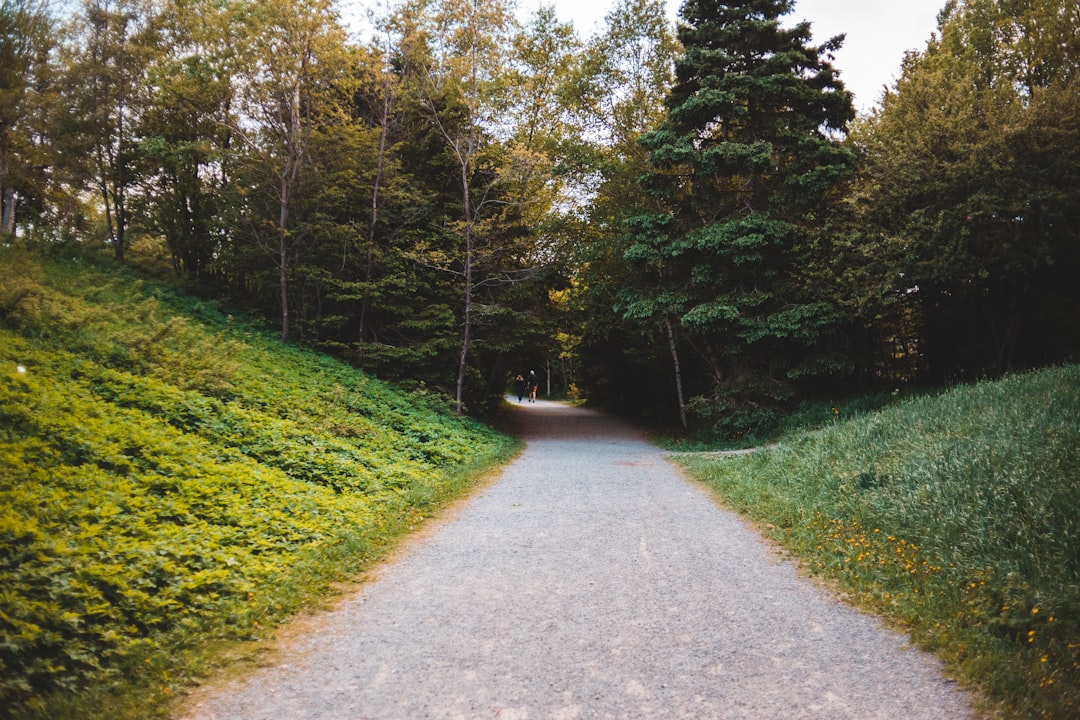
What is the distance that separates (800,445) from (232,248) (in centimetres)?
1753

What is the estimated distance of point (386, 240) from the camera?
59.4 feet

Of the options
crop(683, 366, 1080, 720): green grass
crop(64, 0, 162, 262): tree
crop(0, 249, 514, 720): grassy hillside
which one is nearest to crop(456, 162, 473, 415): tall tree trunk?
crop(0, 249, 514, 720): grassy hillside

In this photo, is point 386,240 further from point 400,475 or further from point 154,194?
point 400,475

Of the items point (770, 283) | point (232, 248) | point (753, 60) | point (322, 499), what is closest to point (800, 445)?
point (770, 283)

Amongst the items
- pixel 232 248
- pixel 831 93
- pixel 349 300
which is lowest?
pixel 349 300

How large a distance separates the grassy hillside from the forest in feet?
19.8

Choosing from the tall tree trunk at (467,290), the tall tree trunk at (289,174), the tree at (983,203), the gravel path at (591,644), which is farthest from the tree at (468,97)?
the gravel path at (591,644)

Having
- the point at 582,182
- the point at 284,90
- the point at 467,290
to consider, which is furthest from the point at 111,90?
the point at 582,182

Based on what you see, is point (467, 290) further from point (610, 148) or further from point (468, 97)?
point (610, 148)

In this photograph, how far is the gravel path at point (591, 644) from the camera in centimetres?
309

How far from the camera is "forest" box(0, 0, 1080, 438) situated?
13703 mm

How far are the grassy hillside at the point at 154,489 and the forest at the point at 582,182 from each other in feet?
19.8

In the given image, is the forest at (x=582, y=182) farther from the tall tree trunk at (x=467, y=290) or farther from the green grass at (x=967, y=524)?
the green grass at (x=967, y=524)

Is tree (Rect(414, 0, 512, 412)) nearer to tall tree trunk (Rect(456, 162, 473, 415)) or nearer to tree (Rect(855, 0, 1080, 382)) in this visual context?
tall tree trunk (Rect(456, 162, 473, 415))
